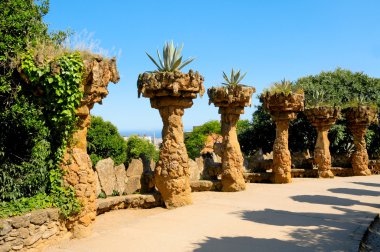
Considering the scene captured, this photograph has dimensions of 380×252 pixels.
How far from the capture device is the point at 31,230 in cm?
588

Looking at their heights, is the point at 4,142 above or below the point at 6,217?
above

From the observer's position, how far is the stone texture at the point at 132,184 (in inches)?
400

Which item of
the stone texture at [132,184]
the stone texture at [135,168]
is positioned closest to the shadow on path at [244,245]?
the stone texture at [132,184]

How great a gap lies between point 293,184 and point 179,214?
25.2ft

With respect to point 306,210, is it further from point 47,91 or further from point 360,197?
point 47,91

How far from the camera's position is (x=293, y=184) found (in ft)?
48.8

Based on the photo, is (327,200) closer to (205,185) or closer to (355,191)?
(355,191)

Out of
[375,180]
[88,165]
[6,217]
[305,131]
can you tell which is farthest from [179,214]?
[305,131]

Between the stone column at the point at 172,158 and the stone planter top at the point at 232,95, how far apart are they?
2.61m

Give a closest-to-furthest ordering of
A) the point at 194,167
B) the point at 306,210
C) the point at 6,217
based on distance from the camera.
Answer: the point at 6,217 → the point at 306,210 → the point at 194,167

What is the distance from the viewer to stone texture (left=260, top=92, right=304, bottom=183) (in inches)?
582

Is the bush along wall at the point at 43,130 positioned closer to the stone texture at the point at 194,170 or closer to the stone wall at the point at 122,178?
the stone wall at the point at 122,178

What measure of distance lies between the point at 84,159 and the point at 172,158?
3.25 m

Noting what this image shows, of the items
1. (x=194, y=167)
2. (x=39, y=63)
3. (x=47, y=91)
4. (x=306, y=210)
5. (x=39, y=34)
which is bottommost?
(x=306, y=210)
